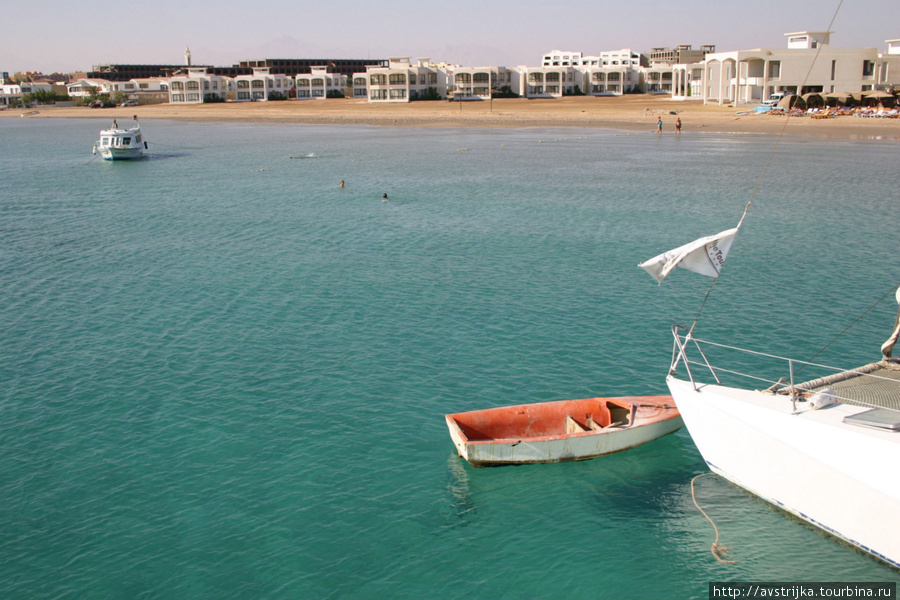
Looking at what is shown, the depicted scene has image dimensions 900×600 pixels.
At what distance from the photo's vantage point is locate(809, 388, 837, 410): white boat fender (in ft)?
45.5

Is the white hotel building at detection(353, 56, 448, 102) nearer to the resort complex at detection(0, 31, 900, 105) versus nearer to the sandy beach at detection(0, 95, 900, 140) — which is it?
the resort complex at detection(0, 31, 900, 105)

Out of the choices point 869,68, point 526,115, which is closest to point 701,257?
point 869,68

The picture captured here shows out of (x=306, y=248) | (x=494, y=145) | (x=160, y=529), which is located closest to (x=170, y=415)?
(x=160, y=529)

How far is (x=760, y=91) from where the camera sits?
109562mm

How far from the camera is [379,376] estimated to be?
854 inches

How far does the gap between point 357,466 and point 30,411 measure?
9.72 meters

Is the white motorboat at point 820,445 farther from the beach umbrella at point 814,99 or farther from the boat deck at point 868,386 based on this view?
the beach umbrella at point 814,99

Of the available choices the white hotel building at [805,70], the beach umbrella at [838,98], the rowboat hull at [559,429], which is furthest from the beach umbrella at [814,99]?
the rowboat hull at [559,429]

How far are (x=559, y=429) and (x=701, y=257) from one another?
5502mm

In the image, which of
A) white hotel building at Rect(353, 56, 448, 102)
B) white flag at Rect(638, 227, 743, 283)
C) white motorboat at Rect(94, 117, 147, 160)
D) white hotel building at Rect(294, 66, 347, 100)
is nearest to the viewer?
white flag at Rect(638, 227, 743, 283)

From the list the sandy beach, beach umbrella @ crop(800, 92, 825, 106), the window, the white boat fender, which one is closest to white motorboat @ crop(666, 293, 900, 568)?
the white boat fender

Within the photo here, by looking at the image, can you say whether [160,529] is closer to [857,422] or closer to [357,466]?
[357,466]

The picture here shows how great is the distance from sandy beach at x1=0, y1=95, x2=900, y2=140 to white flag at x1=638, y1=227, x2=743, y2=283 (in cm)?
7214

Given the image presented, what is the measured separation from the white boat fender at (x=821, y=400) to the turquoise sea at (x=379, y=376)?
2.59 meters
